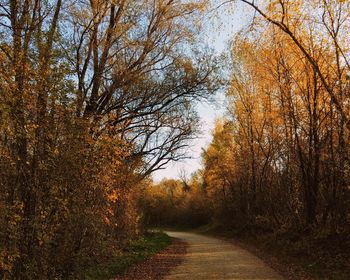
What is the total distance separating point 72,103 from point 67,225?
264cm

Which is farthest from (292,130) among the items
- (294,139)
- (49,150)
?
(49,150)

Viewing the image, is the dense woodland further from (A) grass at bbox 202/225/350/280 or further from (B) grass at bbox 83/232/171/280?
(B) grass at bbox 83/232/171/280

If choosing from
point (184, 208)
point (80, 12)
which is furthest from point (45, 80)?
point (184, 208)

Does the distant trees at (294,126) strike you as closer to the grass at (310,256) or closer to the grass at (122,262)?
the grass at (310,256)

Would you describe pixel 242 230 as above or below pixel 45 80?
below

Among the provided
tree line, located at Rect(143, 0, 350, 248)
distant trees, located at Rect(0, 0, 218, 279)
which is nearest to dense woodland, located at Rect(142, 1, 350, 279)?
tree line, located at Rect(143, 0, 350, 248)

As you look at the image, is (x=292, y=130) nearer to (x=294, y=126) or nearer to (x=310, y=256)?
(x=294, y=126)

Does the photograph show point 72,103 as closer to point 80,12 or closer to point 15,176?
point 15,176

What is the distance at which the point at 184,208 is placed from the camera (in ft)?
193

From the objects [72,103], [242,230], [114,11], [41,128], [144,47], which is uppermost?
[114,11]

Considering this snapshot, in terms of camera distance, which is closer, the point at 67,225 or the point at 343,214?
the point at 67,225

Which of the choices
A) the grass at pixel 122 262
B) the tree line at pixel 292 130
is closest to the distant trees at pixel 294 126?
the tree line at pixel 292 130

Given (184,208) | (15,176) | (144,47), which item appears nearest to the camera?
(15,176)

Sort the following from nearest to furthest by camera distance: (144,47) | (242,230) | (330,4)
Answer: (330,4), (144,47), (242,230)
